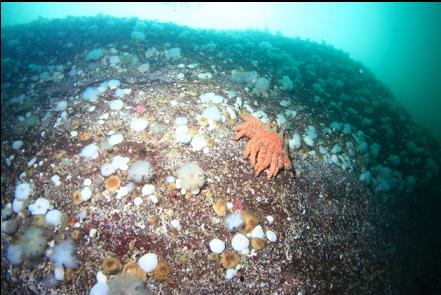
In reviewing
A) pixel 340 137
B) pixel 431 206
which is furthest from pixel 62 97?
pixel 431 206

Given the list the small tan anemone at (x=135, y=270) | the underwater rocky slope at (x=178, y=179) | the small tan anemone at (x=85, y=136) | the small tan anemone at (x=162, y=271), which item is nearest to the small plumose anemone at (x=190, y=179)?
the underwater rocky slope at (x=178, y=179)

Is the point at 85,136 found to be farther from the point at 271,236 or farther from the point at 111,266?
the point at 271,236

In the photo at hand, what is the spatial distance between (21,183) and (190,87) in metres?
3.46

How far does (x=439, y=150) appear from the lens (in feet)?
27.5

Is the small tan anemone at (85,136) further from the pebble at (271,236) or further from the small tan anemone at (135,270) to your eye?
the pebble at (271,236)

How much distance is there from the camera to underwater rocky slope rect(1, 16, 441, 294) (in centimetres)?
381

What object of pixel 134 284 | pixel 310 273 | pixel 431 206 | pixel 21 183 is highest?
pixel 21 183

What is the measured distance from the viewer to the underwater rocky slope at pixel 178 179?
3.81 metres

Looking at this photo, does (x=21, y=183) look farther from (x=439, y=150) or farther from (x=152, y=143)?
(x=439, y=150)

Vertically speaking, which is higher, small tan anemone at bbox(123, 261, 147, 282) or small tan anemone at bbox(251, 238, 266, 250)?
small tan anemone at bbox(251, 238, 266, 250)

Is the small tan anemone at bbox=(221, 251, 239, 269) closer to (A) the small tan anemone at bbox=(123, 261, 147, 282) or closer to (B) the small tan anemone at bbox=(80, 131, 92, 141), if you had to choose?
(A) the small tan anemone at bbox=(123, 261, 147, 282)

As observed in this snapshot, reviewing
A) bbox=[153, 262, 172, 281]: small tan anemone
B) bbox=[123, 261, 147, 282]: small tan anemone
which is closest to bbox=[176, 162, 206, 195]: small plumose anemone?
bbox=[153, 262, 172, 281]: small tan anemone

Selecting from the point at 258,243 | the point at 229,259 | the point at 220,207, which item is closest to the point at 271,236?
the point at 258,243

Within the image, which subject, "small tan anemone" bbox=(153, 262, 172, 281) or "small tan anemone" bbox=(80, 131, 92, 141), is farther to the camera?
"small tan anemone" bbox=(80, 131, 92, 141)
